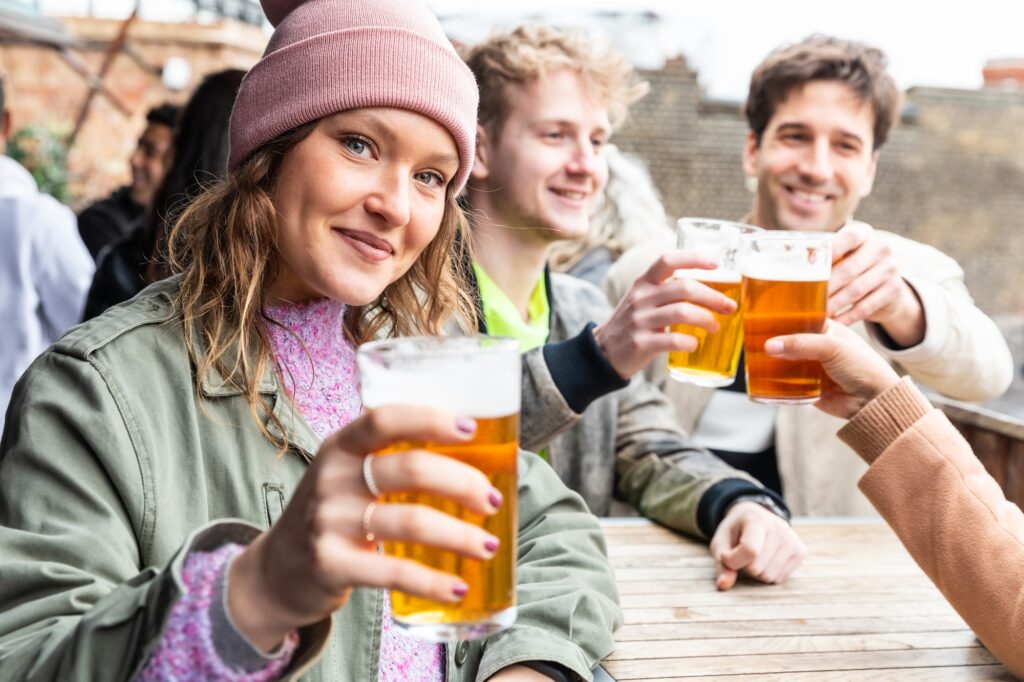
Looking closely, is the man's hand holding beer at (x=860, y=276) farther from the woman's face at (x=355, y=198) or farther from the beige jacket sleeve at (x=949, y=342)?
the woman's face at (x=355, y=198)

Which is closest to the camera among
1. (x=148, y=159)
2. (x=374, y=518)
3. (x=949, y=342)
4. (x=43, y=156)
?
(x=374, y=518)

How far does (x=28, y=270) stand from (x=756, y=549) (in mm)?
2679

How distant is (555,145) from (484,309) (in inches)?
18.9

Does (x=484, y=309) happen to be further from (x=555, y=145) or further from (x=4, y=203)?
(x=4, y=203)

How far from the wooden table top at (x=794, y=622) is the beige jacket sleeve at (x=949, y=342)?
0.51 metres

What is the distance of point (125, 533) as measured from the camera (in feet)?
3.53

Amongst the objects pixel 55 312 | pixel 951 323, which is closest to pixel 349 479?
pixel 951 323

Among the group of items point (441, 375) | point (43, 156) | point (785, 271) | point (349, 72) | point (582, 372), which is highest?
point (349, 72)

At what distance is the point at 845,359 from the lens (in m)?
1.65

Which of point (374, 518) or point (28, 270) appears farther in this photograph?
point (28, 270)

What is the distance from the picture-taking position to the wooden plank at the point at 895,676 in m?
1.45

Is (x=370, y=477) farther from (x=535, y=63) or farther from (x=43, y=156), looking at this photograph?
(x=43, y=156)

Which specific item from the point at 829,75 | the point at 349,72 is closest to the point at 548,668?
the point at 349,72

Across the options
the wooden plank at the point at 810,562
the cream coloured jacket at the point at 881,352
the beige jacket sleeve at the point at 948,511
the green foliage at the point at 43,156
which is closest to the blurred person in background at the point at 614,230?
the cream coloured jacket at the point at 881,352
